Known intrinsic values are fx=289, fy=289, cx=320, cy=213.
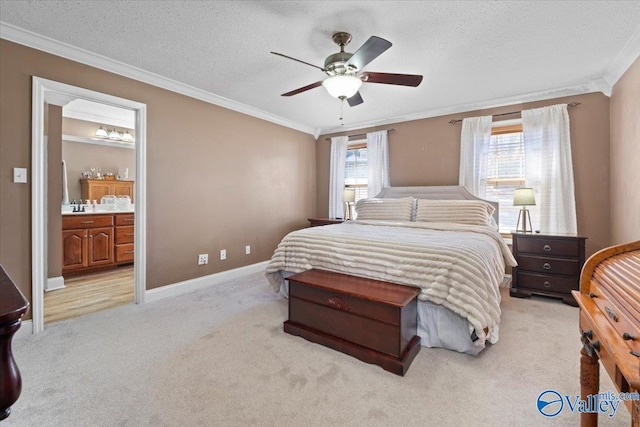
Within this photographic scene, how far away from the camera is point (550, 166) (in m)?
3.38

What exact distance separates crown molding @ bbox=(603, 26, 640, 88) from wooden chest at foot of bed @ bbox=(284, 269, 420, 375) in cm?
270

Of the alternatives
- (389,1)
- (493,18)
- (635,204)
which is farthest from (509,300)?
(389,1)

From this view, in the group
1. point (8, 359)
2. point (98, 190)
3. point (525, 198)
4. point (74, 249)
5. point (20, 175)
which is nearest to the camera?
point (8, 359)

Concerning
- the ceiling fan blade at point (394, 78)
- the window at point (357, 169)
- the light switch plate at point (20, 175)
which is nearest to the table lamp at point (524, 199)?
the ceiling fan blade at point (394, 78)

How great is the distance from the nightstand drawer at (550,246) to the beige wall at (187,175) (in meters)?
3.33

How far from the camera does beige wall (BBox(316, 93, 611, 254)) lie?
10.5 feet

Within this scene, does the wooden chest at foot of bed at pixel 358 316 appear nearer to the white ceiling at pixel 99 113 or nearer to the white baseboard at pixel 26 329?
the white baseboard at pixel 26 329

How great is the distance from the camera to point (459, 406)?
1.51 m

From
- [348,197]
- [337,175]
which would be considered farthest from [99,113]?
[348,197]

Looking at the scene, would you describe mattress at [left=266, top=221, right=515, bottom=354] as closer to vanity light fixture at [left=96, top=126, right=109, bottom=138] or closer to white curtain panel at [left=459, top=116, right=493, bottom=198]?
white curtain panel at [left=459, top=116, right=493, bottom=198]

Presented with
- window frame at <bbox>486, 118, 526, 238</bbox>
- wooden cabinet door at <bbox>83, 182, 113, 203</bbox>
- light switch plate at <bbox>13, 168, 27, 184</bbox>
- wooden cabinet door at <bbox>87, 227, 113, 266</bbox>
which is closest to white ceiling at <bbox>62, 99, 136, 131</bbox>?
wooden cabinet door at <bbox>83, 182, 113, 203</bbox>

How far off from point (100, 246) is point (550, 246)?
586 centimetres

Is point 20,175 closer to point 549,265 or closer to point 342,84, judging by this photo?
point 342,84

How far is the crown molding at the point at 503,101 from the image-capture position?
3.14m
